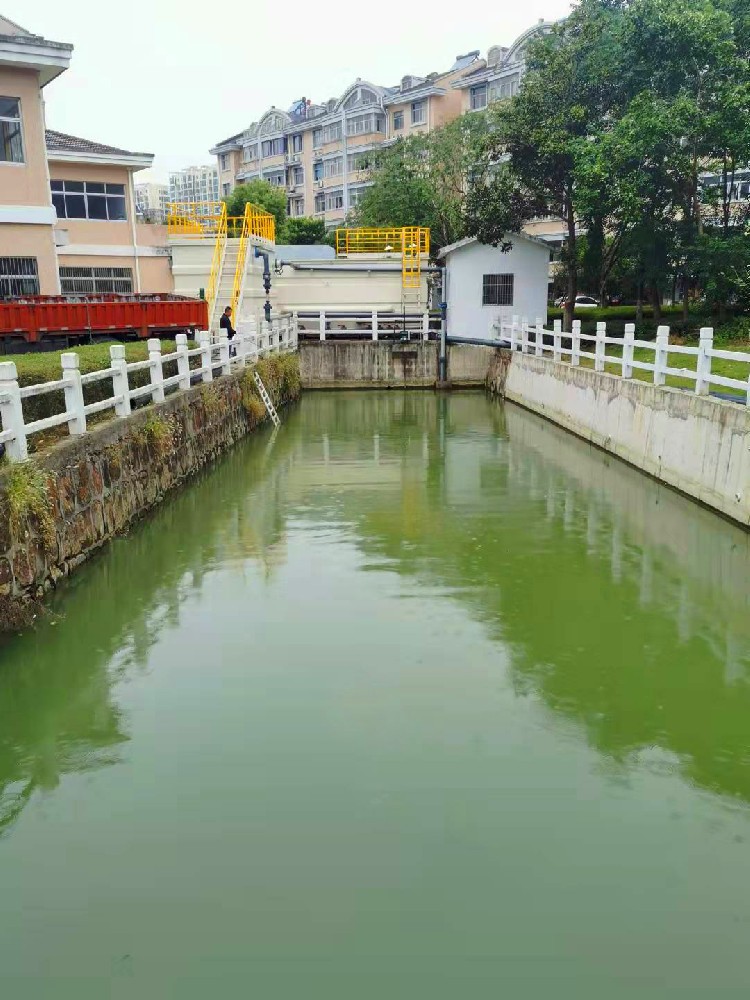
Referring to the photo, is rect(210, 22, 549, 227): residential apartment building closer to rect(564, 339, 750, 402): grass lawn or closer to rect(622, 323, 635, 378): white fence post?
rect(564, 339, 750, 402): grass lawn

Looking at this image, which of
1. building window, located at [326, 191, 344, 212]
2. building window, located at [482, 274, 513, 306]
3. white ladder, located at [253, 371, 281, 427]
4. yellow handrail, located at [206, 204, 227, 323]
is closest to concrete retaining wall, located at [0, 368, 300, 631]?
white ladder, located at [253, 371, 281, 427]

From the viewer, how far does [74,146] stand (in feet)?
90.0

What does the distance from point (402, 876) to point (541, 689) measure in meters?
2.44

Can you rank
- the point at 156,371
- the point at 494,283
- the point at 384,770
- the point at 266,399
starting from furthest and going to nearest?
the point at 494,283
the point at 266,399
the point at 156,371
the point at 384,770

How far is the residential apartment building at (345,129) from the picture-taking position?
50709 mm

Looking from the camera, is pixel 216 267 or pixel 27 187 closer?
pixel 27 187

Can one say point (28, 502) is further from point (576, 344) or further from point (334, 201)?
point (334, 201)

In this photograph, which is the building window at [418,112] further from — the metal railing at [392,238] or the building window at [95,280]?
the building window at [95,280]

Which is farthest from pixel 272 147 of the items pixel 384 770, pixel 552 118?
pixel 384 770

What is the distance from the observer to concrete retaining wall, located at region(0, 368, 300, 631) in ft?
24.9

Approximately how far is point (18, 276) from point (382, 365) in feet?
35.5

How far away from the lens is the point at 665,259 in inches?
930

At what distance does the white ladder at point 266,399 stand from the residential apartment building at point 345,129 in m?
29.0

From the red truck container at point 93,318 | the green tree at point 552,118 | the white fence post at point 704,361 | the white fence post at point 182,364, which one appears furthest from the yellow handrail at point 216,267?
the white fence post at point 704,361
